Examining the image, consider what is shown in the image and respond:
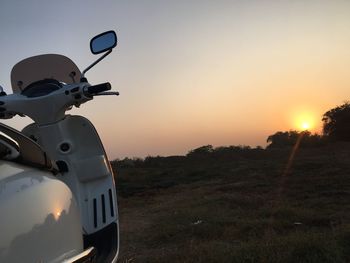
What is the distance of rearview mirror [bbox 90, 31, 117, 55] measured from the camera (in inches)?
151

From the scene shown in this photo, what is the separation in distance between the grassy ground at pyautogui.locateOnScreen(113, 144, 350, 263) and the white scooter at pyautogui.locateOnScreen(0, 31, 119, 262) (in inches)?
99.3

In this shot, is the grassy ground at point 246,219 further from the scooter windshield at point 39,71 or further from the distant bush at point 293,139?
the distant bush at point 293,139

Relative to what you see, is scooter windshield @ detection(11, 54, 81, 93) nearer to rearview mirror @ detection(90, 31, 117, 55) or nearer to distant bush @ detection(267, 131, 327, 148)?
rearview mirror @ detection(90, 31, 117, 55)

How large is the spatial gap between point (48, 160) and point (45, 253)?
46 cm

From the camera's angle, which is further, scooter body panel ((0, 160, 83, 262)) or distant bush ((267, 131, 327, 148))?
distant bush ((267, 131, 327, 148))

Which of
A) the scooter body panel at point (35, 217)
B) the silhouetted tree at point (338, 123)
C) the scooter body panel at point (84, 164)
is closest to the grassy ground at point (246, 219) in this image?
the scooter body panel at point (84, 164)

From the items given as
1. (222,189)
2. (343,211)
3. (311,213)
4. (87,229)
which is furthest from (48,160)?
(222,189)

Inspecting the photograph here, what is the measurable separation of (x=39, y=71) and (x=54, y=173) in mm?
1828

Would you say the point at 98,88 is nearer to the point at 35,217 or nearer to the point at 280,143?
the point at 35,217

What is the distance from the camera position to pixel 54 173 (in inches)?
90.4

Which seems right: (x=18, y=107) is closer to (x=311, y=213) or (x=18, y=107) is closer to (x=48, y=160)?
(x=48, y=160)

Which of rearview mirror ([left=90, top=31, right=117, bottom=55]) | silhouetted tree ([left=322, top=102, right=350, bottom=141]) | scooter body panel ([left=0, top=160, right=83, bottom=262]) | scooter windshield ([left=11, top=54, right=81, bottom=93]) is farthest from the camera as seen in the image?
silhouetted tree ([left=322, top=102, right=350, bottom=141])

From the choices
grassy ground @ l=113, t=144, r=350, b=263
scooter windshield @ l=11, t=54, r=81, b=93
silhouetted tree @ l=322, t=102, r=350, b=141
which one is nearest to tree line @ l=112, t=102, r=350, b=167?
silhouetted tree @ l=322, t=102, r=350, b=141

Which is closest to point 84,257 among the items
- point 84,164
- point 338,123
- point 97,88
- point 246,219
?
point 84,164
